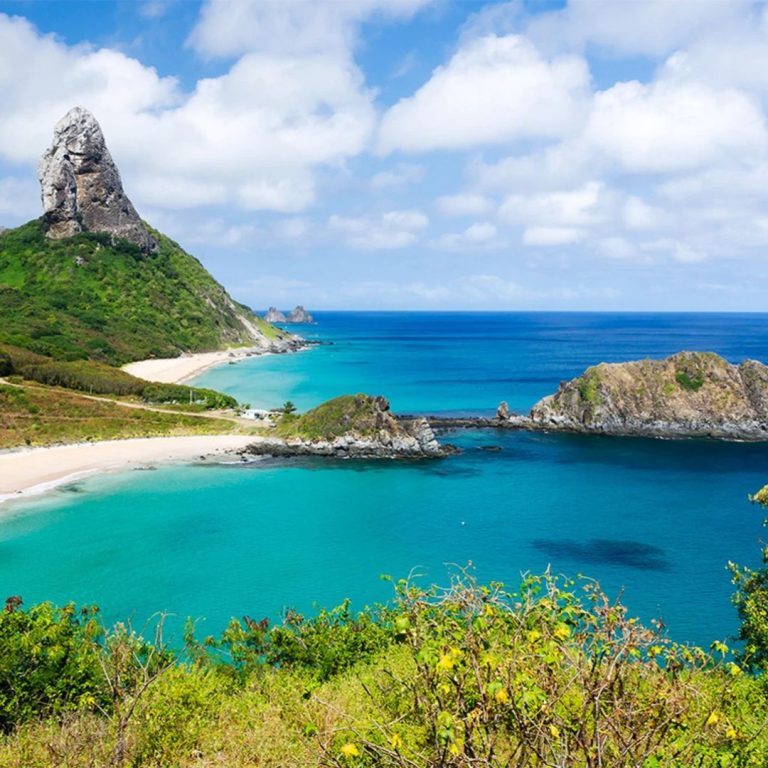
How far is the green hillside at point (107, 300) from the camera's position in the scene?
117062 millimetres

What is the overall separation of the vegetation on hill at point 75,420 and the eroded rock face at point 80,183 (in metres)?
91.5

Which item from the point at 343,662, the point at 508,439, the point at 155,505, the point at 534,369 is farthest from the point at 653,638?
the point at 534,369

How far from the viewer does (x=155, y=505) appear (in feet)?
158

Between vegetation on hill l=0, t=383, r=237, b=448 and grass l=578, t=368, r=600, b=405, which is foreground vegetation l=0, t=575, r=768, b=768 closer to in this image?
vegetation on hill l=0, t=383, r=237, b=448

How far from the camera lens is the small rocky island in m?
65.0

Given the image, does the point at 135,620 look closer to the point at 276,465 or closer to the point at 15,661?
the point at 15,661

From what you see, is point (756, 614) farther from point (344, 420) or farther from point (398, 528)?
point (344, 420)

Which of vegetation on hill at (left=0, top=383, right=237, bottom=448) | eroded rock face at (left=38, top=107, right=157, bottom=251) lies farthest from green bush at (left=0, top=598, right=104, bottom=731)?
eroded rock face at (left=38, top=107, right=157, bottom=251)

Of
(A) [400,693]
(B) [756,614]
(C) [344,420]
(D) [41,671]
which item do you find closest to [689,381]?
(C) [344,420]

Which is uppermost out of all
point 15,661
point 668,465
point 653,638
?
point 653,638

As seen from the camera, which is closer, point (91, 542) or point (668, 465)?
point (91, 542)

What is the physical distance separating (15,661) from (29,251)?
156705 millimetres

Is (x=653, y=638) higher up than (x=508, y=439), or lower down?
higher up

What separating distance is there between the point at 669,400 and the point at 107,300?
120 meters
